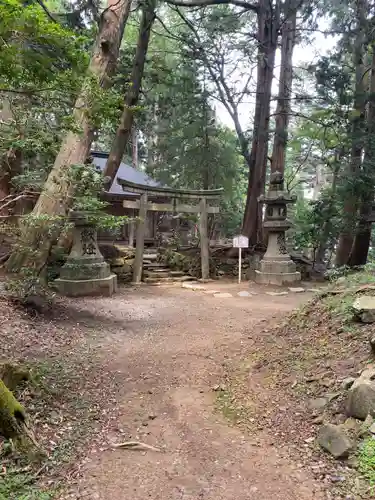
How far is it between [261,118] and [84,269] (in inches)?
304

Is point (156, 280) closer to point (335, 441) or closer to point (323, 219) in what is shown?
point (323, 219)

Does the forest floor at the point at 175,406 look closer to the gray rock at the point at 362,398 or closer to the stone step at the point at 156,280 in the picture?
the gray rock at the point at 362,398

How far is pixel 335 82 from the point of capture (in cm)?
951

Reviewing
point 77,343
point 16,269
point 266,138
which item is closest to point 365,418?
point 77,343

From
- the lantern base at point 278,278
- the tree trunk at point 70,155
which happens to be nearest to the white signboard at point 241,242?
the lantern base at point 278,278

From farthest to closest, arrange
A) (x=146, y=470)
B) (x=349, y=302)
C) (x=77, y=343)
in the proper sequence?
(x=77, y=343), (x=349, y=302), (x=146, y=470)

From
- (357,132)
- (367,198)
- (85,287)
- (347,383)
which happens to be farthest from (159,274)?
(347,383)

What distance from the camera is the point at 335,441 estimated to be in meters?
2.42

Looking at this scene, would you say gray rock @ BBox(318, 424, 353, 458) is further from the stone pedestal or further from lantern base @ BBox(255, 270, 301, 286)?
lantern base @ BBox(255, 270, 301, 286)

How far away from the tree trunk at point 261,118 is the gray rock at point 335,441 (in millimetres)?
10080

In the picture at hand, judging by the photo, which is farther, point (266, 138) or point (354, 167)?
point (266, 138)

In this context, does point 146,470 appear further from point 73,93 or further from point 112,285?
point 112,285

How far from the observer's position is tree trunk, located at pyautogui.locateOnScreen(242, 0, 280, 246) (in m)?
11.7

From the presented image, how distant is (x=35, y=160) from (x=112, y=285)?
10.2 feet
